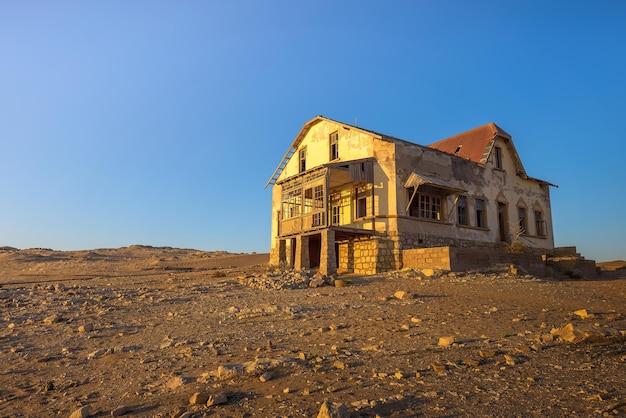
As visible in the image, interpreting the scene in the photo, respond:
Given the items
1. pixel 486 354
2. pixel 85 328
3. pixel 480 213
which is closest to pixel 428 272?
pixel 480 213

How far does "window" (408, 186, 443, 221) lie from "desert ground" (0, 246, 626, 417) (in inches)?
362

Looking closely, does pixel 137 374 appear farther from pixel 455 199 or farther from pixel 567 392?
pixel 455 199

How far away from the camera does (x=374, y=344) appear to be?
654 cm

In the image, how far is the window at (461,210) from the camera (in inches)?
886

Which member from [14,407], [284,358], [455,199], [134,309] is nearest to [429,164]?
[455,199]

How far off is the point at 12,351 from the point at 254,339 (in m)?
3.72

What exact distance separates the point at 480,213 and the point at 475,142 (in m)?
4.63

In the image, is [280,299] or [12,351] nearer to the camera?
[12,351]

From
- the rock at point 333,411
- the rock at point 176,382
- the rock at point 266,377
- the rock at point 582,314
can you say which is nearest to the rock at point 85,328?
the rock at point 176,382

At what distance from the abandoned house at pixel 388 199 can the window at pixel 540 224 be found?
54 cm

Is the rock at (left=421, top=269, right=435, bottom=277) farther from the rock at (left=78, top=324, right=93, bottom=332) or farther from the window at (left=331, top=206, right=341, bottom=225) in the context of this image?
the rock at (left=78, top=324, right=93, bottom=332)

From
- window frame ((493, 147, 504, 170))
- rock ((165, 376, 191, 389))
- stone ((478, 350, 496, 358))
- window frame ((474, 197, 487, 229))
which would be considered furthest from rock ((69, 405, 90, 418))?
window frame ((493, 147, 504, 170))

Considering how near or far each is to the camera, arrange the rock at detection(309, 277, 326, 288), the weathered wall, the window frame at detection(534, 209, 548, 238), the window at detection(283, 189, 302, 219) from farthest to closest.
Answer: the window frame at detection(534, 209, 548, 238)
the window at detection(283, 189, 302, 219)
the weathered wall
the rock at detection(309, 277, 326, 288)

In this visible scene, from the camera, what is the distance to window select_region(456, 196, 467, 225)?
22516 millimetres
